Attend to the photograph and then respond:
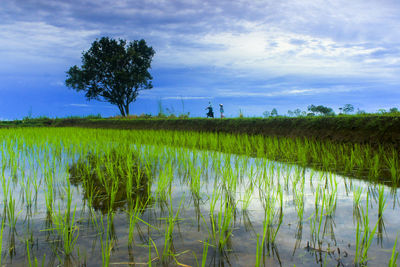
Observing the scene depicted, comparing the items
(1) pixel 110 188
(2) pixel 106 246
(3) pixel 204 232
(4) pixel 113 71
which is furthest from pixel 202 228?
(4) pixel 113 71

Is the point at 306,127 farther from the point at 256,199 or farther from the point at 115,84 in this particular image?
the point at 115,84

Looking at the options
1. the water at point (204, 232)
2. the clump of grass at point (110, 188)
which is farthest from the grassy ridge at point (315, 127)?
the clump of grass at point (110, 188)

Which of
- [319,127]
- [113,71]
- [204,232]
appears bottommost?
[204,232]

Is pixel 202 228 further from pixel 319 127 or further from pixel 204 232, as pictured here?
pixel 319 127

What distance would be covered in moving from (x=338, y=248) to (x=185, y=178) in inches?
96.1

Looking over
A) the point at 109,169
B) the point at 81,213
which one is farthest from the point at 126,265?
the point at 109,169

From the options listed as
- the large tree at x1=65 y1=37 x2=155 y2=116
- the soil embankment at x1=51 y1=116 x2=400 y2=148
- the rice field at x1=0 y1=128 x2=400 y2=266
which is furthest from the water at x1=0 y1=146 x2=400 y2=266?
the large tree at x1=65 y1=37 x2=155 y2=116

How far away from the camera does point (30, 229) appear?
2334mm

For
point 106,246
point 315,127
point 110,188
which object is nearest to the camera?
point 106,246

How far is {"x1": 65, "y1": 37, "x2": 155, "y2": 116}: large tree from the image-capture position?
94.0ft

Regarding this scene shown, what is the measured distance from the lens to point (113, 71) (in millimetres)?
28891

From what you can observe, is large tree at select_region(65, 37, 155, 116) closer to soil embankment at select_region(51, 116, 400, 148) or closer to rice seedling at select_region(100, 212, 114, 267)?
soil embankment at select_region(51, 116, 400, 148)

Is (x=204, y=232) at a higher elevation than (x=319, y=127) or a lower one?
lower

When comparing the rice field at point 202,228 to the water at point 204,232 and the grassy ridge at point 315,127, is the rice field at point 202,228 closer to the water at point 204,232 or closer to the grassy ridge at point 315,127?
the water at point 204,232
